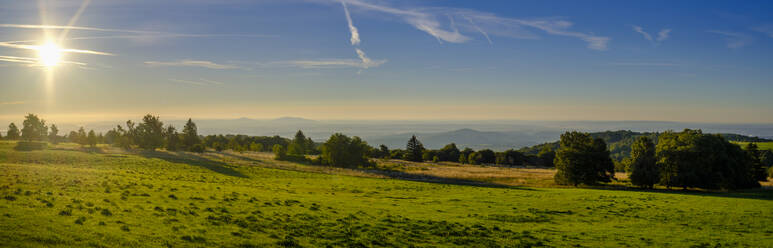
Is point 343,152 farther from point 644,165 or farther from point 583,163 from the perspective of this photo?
point 644,165

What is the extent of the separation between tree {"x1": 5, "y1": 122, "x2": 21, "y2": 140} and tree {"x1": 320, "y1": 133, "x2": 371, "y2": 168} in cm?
10948

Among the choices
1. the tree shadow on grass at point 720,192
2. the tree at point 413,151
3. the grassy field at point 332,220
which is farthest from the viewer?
the tree at point 413,151

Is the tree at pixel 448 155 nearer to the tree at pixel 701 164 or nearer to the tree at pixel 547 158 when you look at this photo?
the tree at pixel 547 158

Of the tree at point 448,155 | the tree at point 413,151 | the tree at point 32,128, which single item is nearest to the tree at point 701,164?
the tree at point 413,151

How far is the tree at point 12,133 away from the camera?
114 m

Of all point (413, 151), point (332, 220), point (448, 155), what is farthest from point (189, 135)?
point (332, 220)

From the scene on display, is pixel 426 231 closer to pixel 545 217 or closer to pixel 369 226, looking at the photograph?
pixel 369 226

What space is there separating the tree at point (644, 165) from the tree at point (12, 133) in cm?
16855

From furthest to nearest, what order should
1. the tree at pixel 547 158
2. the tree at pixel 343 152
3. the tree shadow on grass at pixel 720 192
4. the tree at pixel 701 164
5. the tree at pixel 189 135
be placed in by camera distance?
the tree at pixel 547 158 → the tree at pixel 189 135 → the tree at pixel 343 152 → the tree at pixel 701 164 → the tree shadow on grass at pixel 720 192

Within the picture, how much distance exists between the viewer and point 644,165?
52.8m

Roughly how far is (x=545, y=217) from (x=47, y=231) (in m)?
28.1

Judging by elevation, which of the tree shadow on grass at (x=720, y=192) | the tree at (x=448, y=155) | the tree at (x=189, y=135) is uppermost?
the tree at (x=189, y=135)

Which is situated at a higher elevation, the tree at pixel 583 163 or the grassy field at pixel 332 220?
the tree at pixel 583 163

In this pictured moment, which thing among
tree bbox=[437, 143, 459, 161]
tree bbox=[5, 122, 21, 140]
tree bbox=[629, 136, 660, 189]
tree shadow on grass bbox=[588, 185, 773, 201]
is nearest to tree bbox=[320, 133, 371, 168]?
tree shadow on grass bbox=[588, 185, 773, 201]
